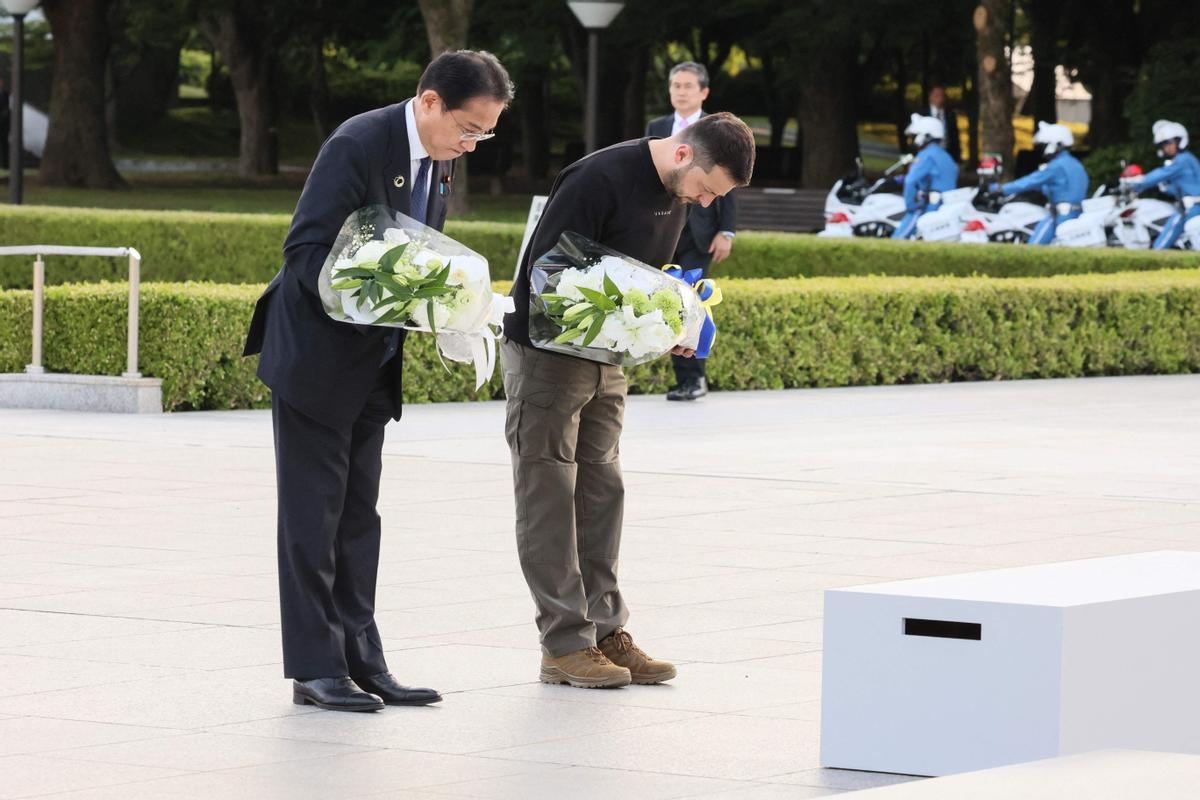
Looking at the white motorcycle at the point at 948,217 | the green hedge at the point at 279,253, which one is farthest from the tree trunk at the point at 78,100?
the white motorcycle at the point at 948,217

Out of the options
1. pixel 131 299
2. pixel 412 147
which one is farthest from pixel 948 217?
pixel 412 147

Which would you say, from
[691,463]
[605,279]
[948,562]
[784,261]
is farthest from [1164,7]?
[605,279]

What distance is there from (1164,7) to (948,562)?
3011 centimetres

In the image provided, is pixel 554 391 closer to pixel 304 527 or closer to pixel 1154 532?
pixel 304 527

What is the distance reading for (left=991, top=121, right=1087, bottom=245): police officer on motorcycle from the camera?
24078 mm

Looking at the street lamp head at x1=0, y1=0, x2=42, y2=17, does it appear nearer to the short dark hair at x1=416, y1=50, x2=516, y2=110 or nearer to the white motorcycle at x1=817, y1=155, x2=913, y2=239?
the white motorcycle at x1=817, y1=155, x2=913, y2=239

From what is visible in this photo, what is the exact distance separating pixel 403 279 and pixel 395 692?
115 centimetres

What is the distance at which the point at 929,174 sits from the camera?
24.8 meters

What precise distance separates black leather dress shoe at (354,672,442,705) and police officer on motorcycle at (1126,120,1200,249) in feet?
63.6

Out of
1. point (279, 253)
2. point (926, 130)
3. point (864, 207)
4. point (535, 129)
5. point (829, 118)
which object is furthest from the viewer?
point (535, 129)

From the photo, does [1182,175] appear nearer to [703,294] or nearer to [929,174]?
[929,174]

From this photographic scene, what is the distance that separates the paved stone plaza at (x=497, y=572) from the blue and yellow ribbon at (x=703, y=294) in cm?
95

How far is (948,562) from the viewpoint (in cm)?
814

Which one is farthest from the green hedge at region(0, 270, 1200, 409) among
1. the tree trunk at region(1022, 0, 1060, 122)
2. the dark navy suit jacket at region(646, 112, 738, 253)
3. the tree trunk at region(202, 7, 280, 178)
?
the tree trunk at region(202, 7, 280, 178)
